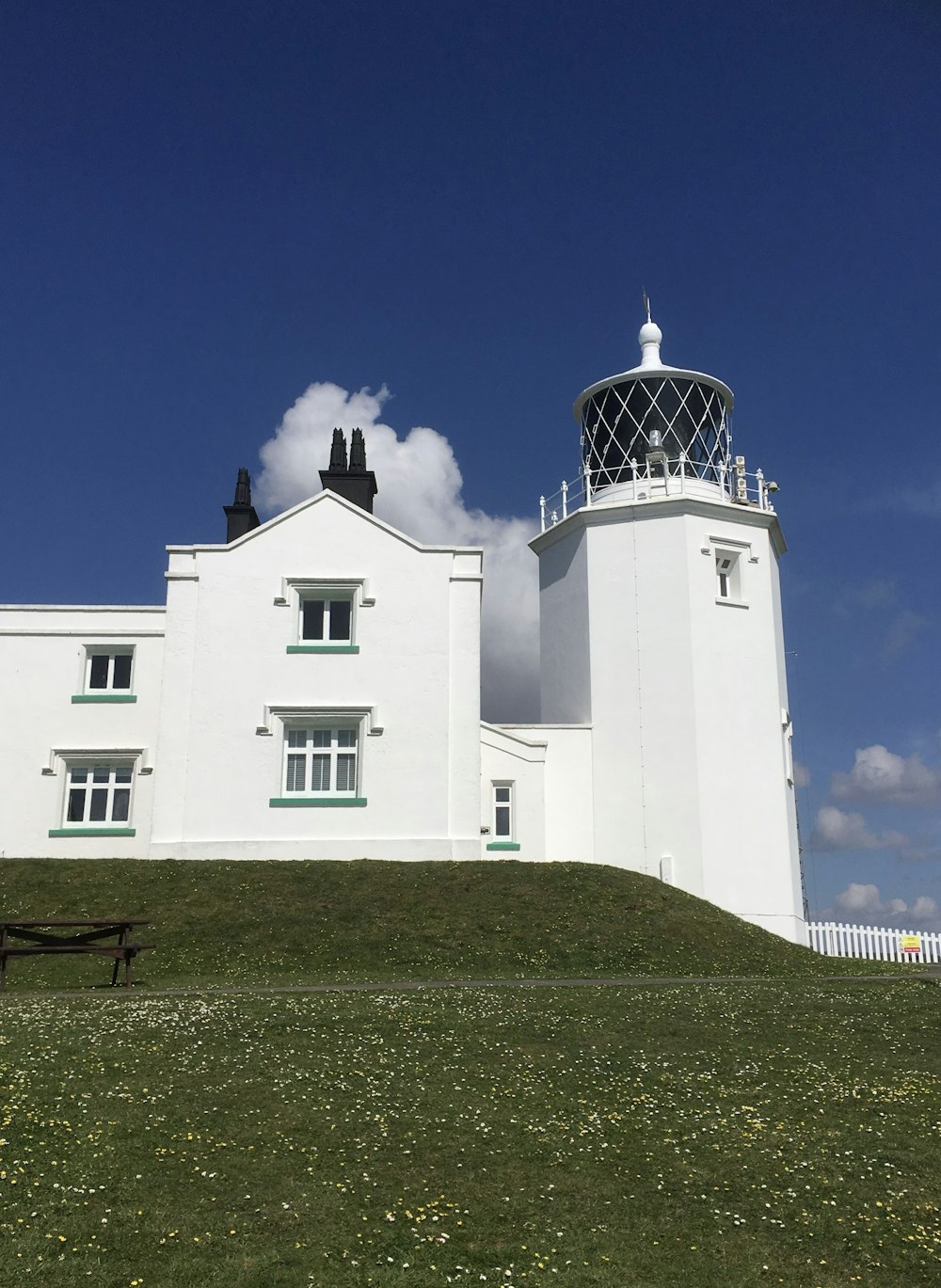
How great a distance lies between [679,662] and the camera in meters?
32.5

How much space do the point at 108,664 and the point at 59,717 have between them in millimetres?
1966

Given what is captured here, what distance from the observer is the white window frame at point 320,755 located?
3038 centimetres

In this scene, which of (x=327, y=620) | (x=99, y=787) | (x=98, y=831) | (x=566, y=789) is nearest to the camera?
(x=98, y=831)

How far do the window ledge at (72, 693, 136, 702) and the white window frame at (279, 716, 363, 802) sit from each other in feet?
15.0

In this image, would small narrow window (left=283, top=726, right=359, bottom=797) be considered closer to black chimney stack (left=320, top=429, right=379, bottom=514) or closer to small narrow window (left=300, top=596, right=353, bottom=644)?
small narrow window (left=300, top=596, right=353, bottom=644)

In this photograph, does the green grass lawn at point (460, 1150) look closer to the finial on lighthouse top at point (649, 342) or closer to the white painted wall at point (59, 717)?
the white painted wall at point (59, 717)

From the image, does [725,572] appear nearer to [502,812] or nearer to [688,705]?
[688,705]

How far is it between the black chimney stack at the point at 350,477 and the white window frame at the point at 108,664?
8.09m

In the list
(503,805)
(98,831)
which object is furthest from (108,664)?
(503,805)

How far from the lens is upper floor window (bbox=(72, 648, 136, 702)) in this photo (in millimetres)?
31469

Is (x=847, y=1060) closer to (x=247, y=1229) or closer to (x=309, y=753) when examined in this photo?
(x=247, y=1229)

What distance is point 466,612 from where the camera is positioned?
31812 millimetres

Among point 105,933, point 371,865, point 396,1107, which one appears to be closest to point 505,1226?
point 396,1107

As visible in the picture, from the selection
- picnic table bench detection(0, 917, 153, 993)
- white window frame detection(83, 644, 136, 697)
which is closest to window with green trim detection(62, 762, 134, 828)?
white window frame detection(83, 644, 136, 697)
